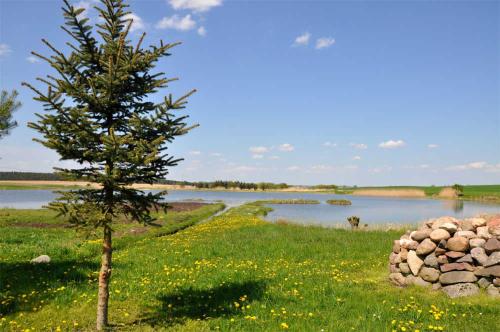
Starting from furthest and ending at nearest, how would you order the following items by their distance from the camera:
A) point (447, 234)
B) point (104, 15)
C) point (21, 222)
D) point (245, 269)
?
1. point (21, 222)
2. point (245, 269)
3. point (447, 234)
4. point (104, 15)

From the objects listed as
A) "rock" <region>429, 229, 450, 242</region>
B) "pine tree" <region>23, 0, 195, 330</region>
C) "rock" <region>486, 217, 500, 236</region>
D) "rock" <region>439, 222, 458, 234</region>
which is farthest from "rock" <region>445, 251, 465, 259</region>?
"pine tree" <region>23, 0, 195, 330</region>

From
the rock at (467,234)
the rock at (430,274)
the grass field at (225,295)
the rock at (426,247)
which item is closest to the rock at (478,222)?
the rock at (467,234)

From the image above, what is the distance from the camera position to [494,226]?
39.8ft

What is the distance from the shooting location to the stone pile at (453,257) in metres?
11.3

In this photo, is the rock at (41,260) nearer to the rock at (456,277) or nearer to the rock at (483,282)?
the rock at (456,277)

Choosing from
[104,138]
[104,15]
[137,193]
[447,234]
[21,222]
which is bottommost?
[21,222]

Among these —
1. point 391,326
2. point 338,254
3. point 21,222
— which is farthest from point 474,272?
point 21,222

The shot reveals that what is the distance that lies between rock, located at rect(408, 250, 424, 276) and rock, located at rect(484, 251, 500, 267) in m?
1.93

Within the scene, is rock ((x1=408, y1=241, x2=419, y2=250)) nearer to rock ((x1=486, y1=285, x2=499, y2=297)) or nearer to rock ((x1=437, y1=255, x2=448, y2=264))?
rock ((x1=437, y1=255, x2=448, y2=264))

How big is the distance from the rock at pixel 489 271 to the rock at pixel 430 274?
1152 millimetres

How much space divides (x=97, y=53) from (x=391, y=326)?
9.02m

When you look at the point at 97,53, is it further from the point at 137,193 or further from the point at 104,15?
the point at 137,193

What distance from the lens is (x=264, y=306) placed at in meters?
9.59

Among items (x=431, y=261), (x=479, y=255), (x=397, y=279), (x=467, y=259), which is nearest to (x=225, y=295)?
(x=397, y=279)
